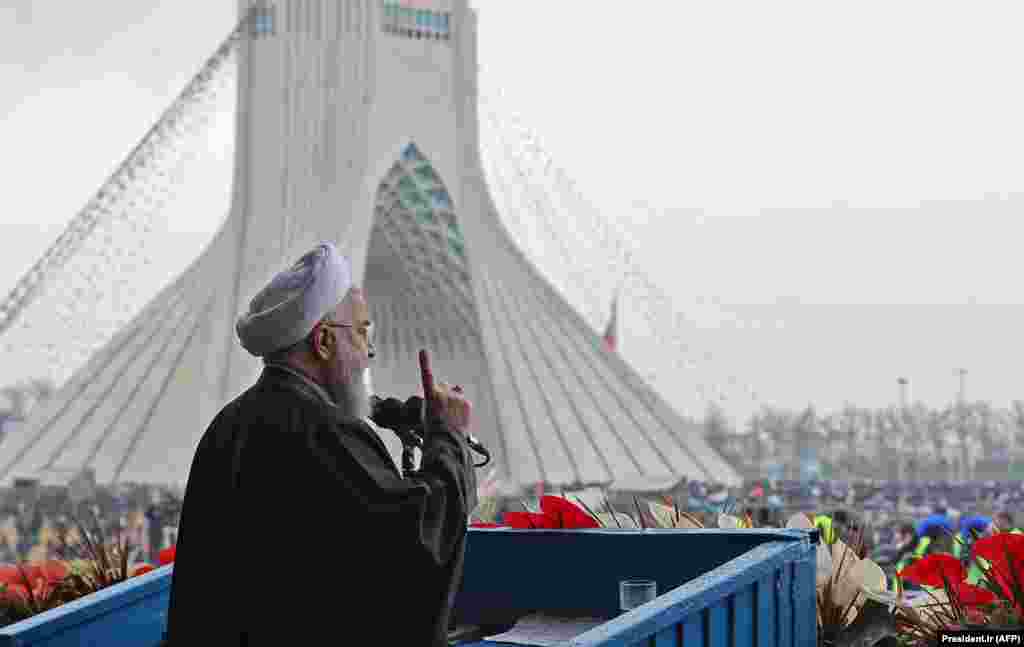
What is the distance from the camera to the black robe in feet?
7.57

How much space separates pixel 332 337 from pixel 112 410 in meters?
26.3

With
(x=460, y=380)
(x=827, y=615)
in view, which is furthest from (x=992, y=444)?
(x=827, y=615)

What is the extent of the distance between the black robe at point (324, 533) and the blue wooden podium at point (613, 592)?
0.29m

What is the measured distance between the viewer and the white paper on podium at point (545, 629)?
323 cm

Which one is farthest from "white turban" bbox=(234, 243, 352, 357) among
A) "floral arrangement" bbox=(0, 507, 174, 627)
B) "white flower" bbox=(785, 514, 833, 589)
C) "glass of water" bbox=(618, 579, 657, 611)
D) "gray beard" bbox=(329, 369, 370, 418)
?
"floral arrangement" bbox=(0, 507, 174, 627)

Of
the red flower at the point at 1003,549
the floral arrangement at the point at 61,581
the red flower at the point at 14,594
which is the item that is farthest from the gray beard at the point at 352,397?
the red flower at the point at 14,594

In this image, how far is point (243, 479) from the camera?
2400 millimetres

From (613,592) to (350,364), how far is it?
1165 mm

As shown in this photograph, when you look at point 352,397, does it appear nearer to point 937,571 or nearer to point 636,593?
point 636,593

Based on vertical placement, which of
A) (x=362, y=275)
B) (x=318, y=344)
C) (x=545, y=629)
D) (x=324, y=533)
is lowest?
(x=545, y=629)

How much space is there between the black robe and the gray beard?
0.07m

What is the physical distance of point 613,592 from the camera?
11.1 feet

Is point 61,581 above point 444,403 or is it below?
below

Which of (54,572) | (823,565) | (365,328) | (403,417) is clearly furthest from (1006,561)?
(54,572)
